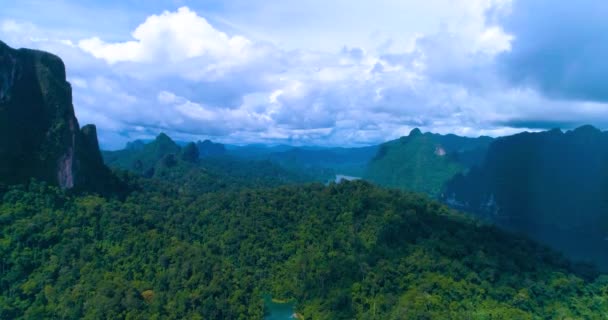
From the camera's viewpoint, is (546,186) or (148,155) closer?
(546,186)

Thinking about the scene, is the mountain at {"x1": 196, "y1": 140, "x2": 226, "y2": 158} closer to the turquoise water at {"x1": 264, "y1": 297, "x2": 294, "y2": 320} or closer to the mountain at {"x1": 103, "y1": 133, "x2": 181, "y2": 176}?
the mountain at {"x1": 103, "y1": 133, "x2": 181, "y2": 176}

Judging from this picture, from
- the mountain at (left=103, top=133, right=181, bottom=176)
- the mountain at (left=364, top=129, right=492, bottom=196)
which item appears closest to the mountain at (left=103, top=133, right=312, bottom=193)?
the mountain at (left=103, top=133, right=181, bottom=176)

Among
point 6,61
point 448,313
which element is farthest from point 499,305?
point 6,61

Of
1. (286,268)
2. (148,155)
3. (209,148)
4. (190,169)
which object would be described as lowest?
(286,268)

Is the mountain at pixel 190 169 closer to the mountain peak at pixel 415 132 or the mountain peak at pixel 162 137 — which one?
the mountain peak at pixel 162 137

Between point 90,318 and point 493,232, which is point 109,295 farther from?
point 493,232

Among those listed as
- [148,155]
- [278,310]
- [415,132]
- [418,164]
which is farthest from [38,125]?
[415,132]

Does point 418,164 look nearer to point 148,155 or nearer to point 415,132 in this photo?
point 415,132
